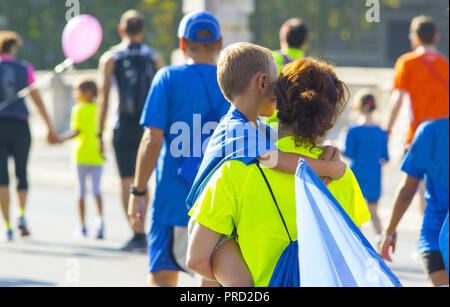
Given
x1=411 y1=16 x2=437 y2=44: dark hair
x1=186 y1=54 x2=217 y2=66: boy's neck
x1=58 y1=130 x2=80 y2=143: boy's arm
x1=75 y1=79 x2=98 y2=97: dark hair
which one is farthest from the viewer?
x1=75 y1=79 x2=98 y2=97: dark hair

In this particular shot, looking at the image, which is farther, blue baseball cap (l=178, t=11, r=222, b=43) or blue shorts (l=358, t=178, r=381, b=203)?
blue shorts (l=358, t=178, r=381, b=203)

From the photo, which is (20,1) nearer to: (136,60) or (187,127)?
(136,60)

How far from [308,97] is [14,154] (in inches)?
238

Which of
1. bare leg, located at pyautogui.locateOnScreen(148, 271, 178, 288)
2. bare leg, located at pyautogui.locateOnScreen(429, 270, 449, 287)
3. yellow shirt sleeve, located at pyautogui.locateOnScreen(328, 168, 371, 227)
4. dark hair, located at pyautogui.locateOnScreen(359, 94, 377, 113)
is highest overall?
yellow shirt sleeve, located at pyautogui.locateOnScreen(328, 168, 371, 227)

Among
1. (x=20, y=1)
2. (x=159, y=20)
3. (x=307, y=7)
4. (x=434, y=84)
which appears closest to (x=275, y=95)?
(x=434, y=84)

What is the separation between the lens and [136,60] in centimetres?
771

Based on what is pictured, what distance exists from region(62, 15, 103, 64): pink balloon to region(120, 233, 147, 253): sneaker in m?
1.68

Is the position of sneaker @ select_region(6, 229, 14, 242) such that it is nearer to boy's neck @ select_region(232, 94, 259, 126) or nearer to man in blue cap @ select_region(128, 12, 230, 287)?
man in blue cap @ select_region(128, 12, 230, 287)

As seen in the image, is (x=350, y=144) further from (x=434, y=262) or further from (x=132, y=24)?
(x=434, y=262)

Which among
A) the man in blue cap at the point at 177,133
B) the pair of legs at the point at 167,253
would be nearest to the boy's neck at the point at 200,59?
the man in blue cap at the point at 177,133

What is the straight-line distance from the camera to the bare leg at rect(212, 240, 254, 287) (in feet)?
8.97

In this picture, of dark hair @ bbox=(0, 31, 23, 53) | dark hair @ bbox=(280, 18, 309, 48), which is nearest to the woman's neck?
dark hair @ bbox=(280, 18, 309, 48)

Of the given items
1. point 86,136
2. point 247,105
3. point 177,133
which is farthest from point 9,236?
point 247,105

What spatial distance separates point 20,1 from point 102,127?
83.4 feet
